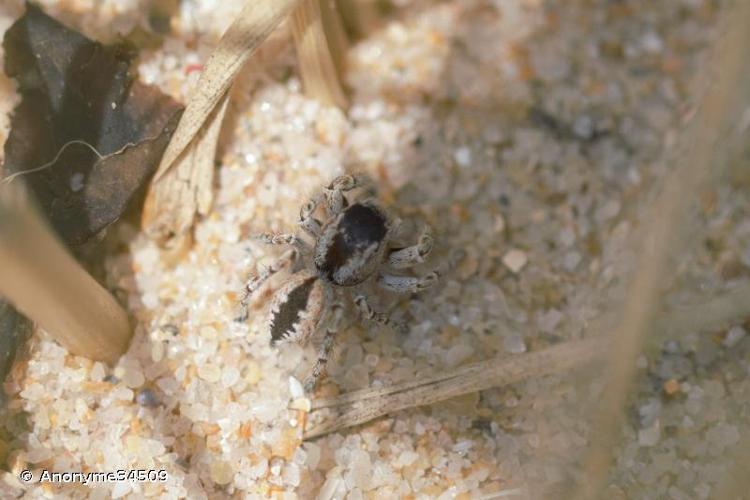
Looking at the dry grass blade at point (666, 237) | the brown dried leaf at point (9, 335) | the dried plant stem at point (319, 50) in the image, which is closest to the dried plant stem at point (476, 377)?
the dry grass blade at point (666, 237)

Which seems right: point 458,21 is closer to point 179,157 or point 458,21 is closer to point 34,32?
point 179,157

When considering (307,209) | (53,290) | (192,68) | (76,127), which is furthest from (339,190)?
(53,290)

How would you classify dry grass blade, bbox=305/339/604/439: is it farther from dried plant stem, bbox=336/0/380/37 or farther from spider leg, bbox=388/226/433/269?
dried plant stem, bbox=336/0/380/37

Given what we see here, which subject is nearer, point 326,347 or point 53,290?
point 53,290

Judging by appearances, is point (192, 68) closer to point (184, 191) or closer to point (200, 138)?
point (200, 138)

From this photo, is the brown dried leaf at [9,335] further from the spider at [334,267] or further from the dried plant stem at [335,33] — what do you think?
the dried plant stem at [335,33]

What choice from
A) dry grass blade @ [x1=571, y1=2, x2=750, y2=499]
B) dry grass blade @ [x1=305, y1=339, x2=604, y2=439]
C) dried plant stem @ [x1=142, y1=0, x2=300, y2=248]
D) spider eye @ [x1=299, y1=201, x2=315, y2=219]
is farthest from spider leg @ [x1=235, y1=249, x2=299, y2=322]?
dry grass blade @ [x1=571, y1=2, x2=750, y2=499]
